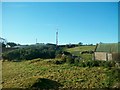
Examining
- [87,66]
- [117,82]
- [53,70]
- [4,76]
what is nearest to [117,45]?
[87,66]

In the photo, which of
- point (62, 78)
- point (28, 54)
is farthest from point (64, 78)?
point (28, 54)

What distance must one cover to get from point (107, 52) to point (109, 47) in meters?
1.41

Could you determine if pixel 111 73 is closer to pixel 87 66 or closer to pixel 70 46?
pixel 87 66

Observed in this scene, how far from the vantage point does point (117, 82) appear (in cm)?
2155

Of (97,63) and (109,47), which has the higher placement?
(109,47)

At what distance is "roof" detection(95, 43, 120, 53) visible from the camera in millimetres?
35556

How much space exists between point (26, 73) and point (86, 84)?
316 inches

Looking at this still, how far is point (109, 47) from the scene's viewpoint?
123 ft

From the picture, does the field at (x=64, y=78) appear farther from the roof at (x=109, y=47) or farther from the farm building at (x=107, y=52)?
the roof at (x=109, y=47)

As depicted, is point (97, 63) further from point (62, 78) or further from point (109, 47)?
point (109, 47)

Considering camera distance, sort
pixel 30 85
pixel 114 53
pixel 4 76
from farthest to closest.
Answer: pixel 114 53 → pixel 4 76 → pixel 30 85

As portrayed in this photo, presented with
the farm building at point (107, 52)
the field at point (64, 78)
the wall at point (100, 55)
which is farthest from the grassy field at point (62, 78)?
the wall at point (100, 55)

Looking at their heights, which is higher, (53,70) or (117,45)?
(117,45)

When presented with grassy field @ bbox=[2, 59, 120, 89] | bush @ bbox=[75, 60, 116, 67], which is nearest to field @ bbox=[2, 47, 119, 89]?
grassy field @ bbox=[2, 59, 120, 89]
